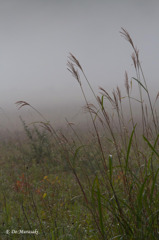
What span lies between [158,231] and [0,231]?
1.90 m

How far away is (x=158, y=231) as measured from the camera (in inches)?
62.4

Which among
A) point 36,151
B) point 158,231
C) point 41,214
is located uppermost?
point 36,151

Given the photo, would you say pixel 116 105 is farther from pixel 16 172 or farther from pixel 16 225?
pixel 16 172

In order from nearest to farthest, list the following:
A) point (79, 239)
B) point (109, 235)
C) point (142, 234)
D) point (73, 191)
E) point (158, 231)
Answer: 1. point (142, 234)
2. point (158, 231)
3. point (109, 235)
4. point (79, 239)
5. point (73, 191)

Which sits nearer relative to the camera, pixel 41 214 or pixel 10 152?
pixel 41 214

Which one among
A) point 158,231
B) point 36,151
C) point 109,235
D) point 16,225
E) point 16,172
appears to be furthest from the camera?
point 36,151

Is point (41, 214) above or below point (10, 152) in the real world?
below

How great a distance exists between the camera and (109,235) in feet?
5.80

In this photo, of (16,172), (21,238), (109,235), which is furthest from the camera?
(16,172)

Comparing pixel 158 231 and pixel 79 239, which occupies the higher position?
pixel 158 231

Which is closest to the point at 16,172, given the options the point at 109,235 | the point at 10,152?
the point at 10,152

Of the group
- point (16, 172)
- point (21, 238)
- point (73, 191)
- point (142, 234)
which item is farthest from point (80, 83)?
point (16, 172)

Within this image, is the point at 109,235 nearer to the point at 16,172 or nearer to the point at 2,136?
the point at 16,172

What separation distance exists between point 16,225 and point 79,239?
0.85 meters
